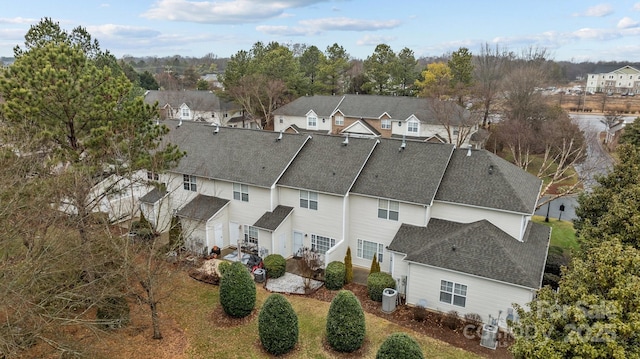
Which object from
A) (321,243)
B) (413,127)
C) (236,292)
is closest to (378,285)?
(321,243)

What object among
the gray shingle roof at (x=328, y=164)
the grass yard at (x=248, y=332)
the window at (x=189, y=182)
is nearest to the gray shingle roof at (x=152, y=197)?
the window at (x=189, y=182)

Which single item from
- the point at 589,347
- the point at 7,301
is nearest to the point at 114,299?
the point at 7,301

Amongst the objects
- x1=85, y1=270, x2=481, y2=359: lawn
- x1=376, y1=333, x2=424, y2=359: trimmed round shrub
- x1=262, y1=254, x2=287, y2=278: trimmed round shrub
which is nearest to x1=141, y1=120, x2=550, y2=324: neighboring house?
x1=262, y1=254, x2=287, y2=278: trimmed round shrub

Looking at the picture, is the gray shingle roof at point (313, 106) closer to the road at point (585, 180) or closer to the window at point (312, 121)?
the window at point (312, 121)

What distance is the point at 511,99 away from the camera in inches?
2030

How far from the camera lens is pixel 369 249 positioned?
23969 mm

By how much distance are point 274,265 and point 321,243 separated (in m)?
3.51

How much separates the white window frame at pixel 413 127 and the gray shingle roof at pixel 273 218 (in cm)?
3086

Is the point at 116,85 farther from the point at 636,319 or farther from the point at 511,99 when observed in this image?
the point at 511,99

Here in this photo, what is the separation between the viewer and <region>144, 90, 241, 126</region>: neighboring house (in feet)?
214

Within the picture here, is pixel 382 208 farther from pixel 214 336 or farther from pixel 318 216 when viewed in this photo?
pixel 214 336

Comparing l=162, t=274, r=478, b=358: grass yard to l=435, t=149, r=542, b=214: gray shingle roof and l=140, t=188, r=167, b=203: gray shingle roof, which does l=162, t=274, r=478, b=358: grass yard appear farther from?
l=140, t=188, r=167, b=203: gray shingle roof

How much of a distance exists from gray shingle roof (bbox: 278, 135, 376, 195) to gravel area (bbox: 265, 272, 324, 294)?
16.9ft

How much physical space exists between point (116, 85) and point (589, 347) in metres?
21.6
